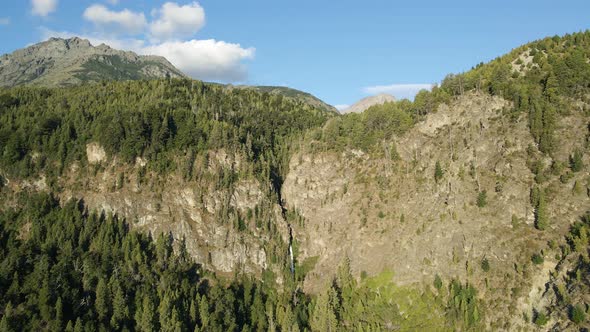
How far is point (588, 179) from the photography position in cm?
A: 11544

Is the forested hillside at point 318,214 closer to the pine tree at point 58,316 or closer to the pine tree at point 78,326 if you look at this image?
the pine tree at point 58,316

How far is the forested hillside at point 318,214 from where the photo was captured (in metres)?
114

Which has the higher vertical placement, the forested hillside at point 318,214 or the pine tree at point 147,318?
the forested hillside at point 318,214

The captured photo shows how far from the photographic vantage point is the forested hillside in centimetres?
11400

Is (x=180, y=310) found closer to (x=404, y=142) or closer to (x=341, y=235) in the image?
(x=341, y=235)

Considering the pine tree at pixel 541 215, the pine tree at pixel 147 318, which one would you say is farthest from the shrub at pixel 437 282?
the pine tree at pixel 147 318

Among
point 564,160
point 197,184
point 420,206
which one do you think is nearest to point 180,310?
point 197,184

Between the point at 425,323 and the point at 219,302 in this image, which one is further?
the point at 219,302

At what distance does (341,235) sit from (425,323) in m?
45.4

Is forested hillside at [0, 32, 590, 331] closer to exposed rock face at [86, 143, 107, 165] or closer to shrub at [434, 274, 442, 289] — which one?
shrub at [434, 274, 442, 289]

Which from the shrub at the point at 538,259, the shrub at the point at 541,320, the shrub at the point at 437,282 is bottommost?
the shrub at the point at 541,320

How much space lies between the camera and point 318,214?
163750 mm

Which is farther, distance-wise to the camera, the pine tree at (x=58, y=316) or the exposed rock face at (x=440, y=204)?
the exposed rock face at (x=440, y=204)

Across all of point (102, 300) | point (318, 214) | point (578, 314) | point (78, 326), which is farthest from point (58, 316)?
point (578, 314)
